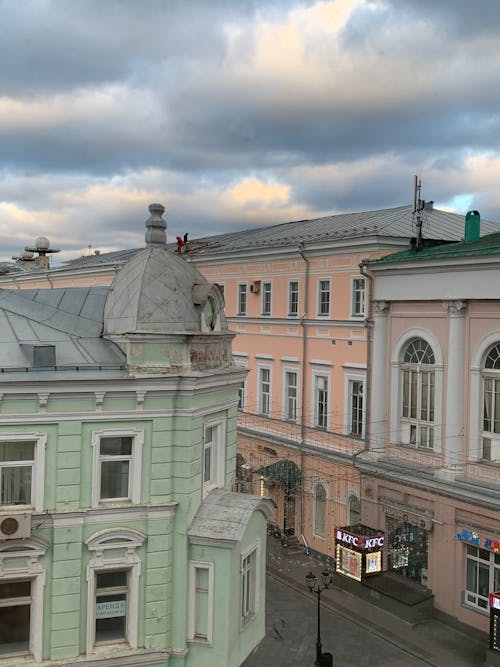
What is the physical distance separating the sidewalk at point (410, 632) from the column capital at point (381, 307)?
10557 millimetres

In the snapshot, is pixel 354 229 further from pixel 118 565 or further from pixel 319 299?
pixel 118 565

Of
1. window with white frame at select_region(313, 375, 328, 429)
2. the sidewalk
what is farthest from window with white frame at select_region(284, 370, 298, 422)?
the sidewalk

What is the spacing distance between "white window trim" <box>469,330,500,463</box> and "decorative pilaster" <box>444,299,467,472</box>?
0.37m

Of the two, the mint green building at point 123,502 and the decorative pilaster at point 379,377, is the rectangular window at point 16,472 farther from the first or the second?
the decorative pilaster at point 379,377

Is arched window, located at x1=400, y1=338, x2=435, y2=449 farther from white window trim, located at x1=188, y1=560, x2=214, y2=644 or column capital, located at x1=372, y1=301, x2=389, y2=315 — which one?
white window trim, located at x1=188, y1=560, x2=214, y2=644

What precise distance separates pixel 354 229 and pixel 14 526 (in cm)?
1924

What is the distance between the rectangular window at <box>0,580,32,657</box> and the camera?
13844mm

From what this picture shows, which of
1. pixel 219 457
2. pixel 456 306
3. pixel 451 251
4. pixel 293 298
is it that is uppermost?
pixel 451 251

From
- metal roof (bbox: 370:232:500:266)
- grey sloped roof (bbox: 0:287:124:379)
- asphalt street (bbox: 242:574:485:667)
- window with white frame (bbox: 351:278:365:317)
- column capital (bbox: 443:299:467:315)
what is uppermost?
metal roof (bbox: 370:232:500:266)

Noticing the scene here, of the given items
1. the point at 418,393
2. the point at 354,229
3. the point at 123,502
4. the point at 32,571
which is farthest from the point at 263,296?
the point at 32,571

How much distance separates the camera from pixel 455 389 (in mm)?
22000

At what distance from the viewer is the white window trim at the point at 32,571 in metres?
13.5

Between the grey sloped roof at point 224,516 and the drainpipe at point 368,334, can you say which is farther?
the drainpipe at point 368,334

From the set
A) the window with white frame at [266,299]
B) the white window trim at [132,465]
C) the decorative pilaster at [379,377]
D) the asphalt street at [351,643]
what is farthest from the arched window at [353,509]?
the white window trim at [132,465]
